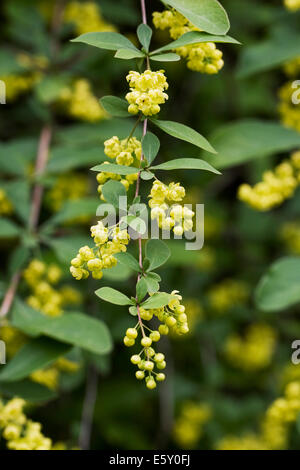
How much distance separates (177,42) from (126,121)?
→ 4.05 ft

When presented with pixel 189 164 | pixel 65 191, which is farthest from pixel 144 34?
pixel 65 191

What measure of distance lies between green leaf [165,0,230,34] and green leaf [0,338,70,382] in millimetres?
993

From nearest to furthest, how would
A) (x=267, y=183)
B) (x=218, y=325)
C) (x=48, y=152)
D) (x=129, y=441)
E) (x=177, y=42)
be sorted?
(x=177, y=42) < (x=267, y=183) < (x=48, y=152) < (x=129, y=441) < (x=218, y=325)

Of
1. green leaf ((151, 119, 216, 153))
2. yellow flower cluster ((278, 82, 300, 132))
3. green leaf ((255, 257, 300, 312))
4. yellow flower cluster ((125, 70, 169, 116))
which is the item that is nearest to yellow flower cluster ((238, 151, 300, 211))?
green leaf ((255, 257, 300, 312))

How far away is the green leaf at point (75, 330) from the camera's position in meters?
1.62

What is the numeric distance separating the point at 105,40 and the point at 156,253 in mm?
509

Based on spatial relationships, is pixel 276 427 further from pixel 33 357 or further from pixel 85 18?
pixel 85 18

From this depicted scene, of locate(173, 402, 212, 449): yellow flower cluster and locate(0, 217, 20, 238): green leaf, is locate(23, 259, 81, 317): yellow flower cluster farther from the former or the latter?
locate(173, 402, 212, 449): yellow flower cluster

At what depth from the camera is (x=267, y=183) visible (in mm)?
1952

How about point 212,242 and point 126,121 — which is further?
point 212,242

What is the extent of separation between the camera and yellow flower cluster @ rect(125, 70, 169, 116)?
1.15 meters

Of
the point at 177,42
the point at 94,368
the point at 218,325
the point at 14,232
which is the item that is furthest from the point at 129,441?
the point at 177,42

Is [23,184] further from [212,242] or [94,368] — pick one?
[212,242]

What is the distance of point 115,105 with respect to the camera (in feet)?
4.28
